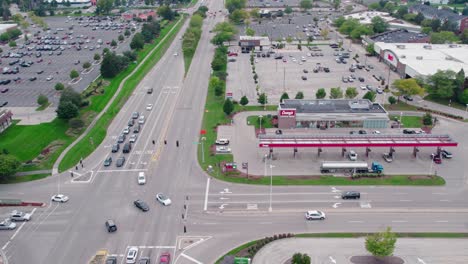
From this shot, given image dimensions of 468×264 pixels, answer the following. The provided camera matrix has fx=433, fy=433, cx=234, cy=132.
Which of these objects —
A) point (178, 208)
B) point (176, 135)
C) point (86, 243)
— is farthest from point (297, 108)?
point (86, 243)

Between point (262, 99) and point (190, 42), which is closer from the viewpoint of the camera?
point (262, 99)

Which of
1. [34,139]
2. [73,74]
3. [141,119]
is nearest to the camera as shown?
[34,139]

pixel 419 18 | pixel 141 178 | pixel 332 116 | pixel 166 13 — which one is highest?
pixel 166 13

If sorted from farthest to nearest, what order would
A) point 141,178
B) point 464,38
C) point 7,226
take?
point 464,38 → point 141,178 → point 7,226

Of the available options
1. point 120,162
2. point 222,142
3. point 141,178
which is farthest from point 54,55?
point 141,178

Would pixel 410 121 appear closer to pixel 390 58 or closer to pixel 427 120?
pixel 427 120

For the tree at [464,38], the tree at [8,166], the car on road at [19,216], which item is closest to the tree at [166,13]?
the tree at [464,38]

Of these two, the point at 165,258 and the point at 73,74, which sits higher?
the point at 73,74
